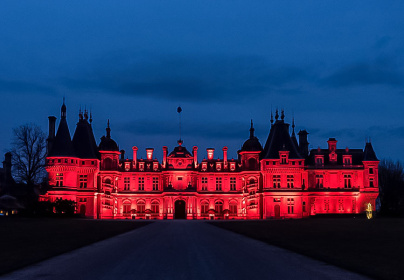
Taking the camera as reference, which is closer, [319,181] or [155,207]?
[319,181]

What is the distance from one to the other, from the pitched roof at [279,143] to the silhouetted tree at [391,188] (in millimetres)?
17677

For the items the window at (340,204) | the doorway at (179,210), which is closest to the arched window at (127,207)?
the doorway at (179,210)

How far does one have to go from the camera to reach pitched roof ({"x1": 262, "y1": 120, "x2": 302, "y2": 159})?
87.8m

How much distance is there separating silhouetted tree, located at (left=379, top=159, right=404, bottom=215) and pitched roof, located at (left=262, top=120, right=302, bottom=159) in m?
17.7

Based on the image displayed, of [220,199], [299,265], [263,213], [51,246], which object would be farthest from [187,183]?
[299,265]

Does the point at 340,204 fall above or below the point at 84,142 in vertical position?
below

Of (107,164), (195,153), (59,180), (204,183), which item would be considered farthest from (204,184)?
(59,180)

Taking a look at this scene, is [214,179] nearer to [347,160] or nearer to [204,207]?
[204,207]

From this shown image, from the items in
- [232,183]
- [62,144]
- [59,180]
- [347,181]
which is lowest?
[232,183]

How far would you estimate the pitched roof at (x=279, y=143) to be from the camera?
87.8 m

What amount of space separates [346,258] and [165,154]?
247 feet

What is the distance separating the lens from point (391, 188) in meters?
98.6

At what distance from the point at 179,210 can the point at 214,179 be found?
8.72m

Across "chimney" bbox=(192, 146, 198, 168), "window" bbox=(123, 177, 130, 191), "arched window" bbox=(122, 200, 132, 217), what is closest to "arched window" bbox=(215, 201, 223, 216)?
"chimney" bbox=(192, 146, 198, 168)
